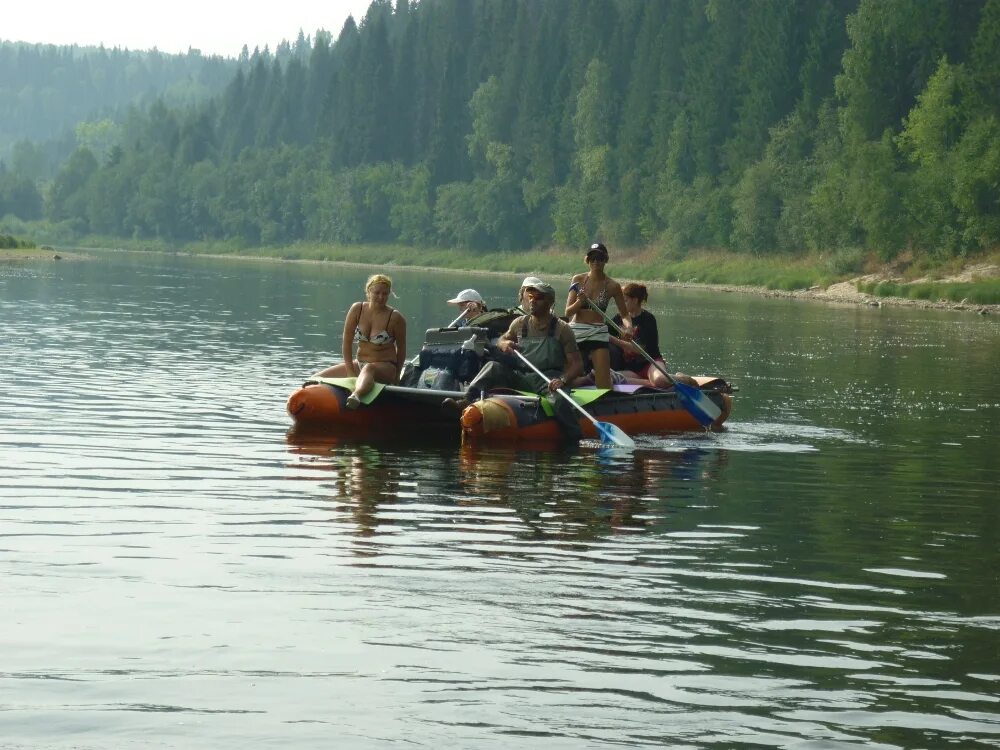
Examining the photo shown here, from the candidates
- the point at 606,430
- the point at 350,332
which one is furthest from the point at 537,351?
the point at 350,332

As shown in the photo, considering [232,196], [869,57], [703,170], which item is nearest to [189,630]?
[869,57]

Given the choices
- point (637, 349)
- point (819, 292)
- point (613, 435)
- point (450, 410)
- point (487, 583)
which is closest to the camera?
point (487, 583)

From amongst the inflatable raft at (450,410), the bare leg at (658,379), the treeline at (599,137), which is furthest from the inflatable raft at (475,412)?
the treeline at (599,137)

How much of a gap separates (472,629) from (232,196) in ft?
492

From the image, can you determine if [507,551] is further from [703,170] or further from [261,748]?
[703,170]

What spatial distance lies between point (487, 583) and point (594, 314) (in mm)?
9643

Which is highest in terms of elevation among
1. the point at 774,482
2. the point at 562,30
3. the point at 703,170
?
the point at 562,30

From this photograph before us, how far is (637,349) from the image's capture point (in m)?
21.0

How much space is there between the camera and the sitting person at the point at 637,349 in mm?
20938

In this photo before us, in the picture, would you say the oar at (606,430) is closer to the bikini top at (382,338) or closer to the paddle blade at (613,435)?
the paddle blade at (613,435)

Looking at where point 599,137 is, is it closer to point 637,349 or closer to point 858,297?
point 858,297

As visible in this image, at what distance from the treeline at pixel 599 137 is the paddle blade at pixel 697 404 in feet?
157

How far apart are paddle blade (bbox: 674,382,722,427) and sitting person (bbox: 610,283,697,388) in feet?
1.29

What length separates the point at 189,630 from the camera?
365 inches
